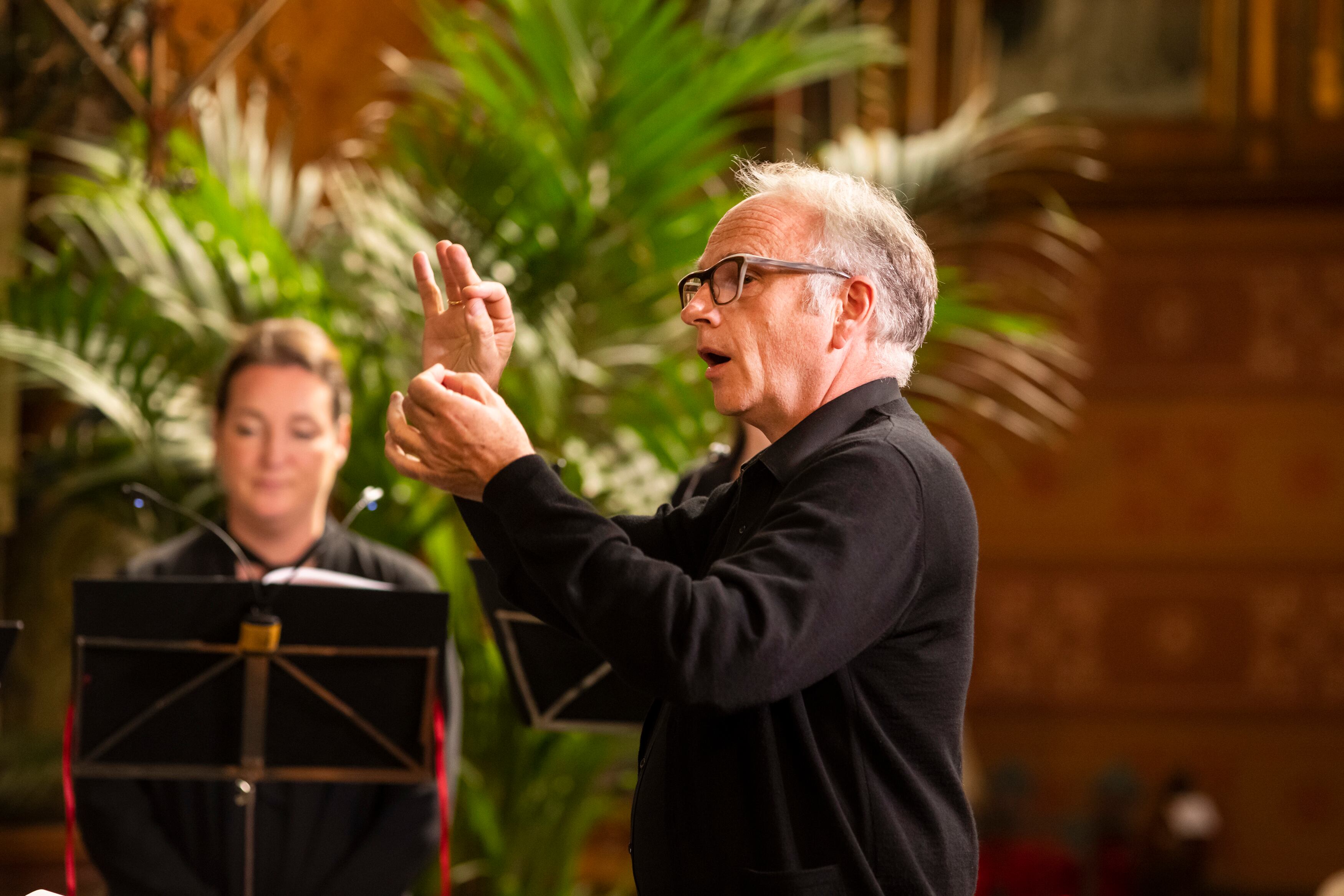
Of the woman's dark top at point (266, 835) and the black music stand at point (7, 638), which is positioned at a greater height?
the black music stand at point (7, 638)

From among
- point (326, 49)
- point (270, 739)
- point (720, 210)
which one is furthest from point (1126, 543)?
point (270, 739)

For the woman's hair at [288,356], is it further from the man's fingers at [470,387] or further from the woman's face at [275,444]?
the man's fingers at [470,387]

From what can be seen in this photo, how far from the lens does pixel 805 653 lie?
1287mm

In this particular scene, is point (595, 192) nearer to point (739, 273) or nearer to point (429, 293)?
point (429, 293)

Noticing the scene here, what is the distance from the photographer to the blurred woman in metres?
2.45

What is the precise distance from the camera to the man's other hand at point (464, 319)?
5.09ft

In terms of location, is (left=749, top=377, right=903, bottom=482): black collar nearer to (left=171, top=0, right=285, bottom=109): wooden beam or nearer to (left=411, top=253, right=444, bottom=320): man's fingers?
(left=411, top=253, right=444, bottom=320): man's fingers

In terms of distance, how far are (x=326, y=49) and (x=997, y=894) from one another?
3903 mm

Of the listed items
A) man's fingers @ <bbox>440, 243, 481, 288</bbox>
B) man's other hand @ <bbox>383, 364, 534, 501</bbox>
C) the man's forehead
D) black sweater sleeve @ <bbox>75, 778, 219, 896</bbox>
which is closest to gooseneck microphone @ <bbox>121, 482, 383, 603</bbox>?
black sweater sleeve @ <bbox>75, 778, 219, 896</bbox>

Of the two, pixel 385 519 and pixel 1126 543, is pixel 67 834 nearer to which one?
pixel 385 519

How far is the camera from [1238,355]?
5.59 m

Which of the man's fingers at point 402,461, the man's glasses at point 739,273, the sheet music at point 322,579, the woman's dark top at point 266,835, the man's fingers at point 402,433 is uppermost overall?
the man's glasses at point 739,273

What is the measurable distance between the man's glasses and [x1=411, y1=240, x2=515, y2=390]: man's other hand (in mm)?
236

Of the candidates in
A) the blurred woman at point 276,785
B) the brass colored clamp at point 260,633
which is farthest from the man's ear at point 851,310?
the blurred woman at point 276,785
